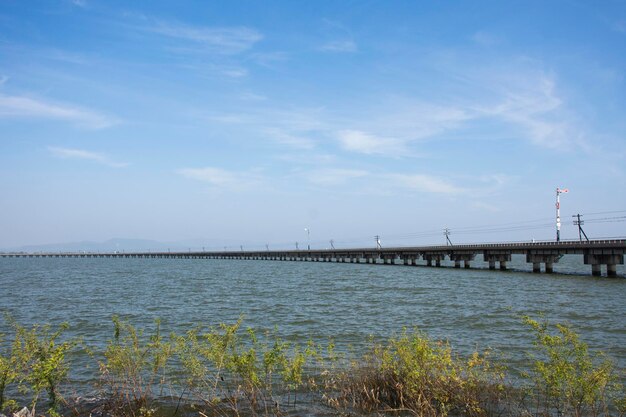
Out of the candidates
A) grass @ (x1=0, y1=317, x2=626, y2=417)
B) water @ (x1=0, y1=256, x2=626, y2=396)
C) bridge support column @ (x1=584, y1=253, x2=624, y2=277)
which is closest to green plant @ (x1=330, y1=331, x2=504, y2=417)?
grass @ (x1=0, y1=317, x2=626, y2=417)

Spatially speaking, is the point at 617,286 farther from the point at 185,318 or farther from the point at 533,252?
the point at 185,318

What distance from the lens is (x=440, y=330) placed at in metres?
19.2

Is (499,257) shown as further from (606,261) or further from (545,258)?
(606,261)

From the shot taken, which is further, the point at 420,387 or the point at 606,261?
the point at 606,261

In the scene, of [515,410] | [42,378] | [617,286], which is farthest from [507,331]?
[617,286]

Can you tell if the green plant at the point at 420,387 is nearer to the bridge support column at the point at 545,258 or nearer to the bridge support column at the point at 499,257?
the bridge support column at the point at 545,258

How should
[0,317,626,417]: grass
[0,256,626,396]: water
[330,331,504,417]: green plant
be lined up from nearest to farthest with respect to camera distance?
[0,317,626,417]: grass, [330,331,504,417]: green plant, [0,256,626,396]: water

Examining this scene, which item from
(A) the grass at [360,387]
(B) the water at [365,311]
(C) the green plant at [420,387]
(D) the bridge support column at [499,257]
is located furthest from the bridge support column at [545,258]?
(C) the green plant at [420,387]

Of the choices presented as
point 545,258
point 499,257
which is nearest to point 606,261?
point 545,258

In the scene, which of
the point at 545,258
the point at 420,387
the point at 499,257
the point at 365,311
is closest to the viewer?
the point at 420,387

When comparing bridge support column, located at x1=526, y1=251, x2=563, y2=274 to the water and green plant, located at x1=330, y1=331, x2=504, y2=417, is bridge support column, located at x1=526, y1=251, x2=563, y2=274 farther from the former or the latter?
green plant, located at x1=330, y1=331, x2=504, y2=417

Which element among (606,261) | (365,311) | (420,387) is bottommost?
(365,311)

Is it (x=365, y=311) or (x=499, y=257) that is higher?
(x=499, y=257)

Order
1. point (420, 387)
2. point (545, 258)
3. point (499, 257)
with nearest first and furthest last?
1. point (420, 387)
2. point (545, 258)
3. point (499, 257)
